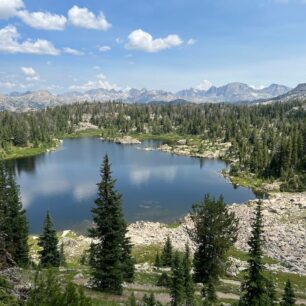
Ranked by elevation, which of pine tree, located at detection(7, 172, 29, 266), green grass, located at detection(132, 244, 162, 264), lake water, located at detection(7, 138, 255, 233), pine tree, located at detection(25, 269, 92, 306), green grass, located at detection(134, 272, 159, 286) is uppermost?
pine tree, located at detection(25, 269, 92, 306)

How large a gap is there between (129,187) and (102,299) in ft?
281

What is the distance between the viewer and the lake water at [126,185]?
88.9 metres

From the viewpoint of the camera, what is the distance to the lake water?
88.9 metres

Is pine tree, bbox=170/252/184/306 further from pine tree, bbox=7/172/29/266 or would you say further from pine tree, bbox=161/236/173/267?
pine tree, bbox=7/172/29/266

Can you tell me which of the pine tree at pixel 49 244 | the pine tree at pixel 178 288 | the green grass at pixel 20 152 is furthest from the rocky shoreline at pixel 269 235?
the green grass at pixel 20 152

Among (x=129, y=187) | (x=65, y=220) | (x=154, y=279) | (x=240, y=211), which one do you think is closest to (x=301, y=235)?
(x=240, y=211)

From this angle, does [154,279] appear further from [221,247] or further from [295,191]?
[295,191]

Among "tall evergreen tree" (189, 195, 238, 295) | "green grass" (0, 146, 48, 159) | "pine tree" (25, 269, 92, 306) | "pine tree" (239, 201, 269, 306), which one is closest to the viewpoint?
"pine tree" (25, 269, 92, 306)

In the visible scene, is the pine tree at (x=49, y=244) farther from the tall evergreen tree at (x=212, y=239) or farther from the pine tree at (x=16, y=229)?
the tall evergreen tree at (x=212, y=239)

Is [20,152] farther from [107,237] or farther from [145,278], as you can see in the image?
[107,237]

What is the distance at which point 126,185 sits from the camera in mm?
117750

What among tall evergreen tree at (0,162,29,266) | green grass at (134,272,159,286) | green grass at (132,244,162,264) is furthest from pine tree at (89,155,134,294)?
green grass at (132,244,162,264)

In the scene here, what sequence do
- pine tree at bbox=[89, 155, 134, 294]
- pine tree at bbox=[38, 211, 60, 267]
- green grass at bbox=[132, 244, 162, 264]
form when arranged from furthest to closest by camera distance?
green grass at bbox=[132, 244, 162, 264], pine tree at bbox=[38, 211, 60, 267], pine tree at bbox=[89, 155, 134, 294]

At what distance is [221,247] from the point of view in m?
40.0
